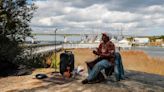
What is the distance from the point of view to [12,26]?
846 inches

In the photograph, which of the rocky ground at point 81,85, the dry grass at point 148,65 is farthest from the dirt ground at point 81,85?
the dry grass at point 148,65

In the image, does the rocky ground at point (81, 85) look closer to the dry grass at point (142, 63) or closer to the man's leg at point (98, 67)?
the man's leg at point (98, 67)

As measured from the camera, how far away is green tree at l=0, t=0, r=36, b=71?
20.7m

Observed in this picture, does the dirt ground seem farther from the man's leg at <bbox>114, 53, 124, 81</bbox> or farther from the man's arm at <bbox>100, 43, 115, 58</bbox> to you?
the man's arm at <bbox>100, 43, 115, 58</bbox>

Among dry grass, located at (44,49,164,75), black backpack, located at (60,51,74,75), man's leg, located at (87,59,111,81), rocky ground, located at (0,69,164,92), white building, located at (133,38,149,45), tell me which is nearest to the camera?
rocky ground, located at (0,69,164,92)

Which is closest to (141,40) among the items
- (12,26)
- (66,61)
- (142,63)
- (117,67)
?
(142,63)

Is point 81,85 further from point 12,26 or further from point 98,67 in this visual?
point 12,26

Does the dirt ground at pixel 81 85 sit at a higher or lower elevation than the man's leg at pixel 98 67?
lower

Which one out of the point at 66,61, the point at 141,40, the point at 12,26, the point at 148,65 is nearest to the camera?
the point at 66,61

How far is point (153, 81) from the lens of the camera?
14.0 metres

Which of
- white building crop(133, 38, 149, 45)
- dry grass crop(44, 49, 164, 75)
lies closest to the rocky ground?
dry grass crop(44, 49, 164, 75)

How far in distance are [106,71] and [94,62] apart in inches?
18.4

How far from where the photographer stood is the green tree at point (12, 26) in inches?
813

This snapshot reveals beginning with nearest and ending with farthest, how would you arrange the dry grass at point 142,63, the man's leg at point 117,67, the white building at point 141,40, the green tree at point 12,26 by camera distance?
1. the man's leg at point 117,67
2. the green tree at point 12,26
3. the dry grass at point 142,63
4. the white building at point 141,40
